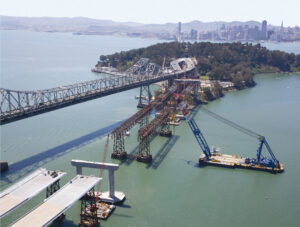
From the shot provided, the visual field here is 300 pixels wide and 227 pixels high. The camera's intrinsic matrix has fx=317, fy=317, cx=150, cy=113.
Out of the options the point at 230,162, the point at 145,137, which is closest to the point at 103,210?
the point at 145,137

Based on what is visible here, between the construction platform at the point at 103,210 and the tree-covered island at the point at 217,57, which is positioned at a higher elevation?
the tree-covered island at the point at 217,57

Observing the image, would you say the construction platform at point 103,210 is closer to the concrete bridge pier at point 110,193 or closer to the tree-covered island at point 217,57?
the concrete bridge pier at point 110,193

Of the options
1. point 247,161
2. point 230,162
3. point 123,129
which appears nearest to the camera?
point 247,161

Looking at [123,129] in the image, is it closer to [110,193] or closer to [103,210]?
[110,193]

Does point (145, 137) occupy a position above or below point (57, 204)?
above

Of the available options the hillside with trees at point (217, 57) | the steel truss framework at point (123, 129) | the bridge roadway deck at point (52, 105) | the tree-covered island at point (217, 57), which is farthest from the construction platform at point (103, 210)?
the hillside with trees at point (217, 57)

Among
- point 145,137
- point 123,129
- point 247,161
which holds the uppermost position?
point 123,129
